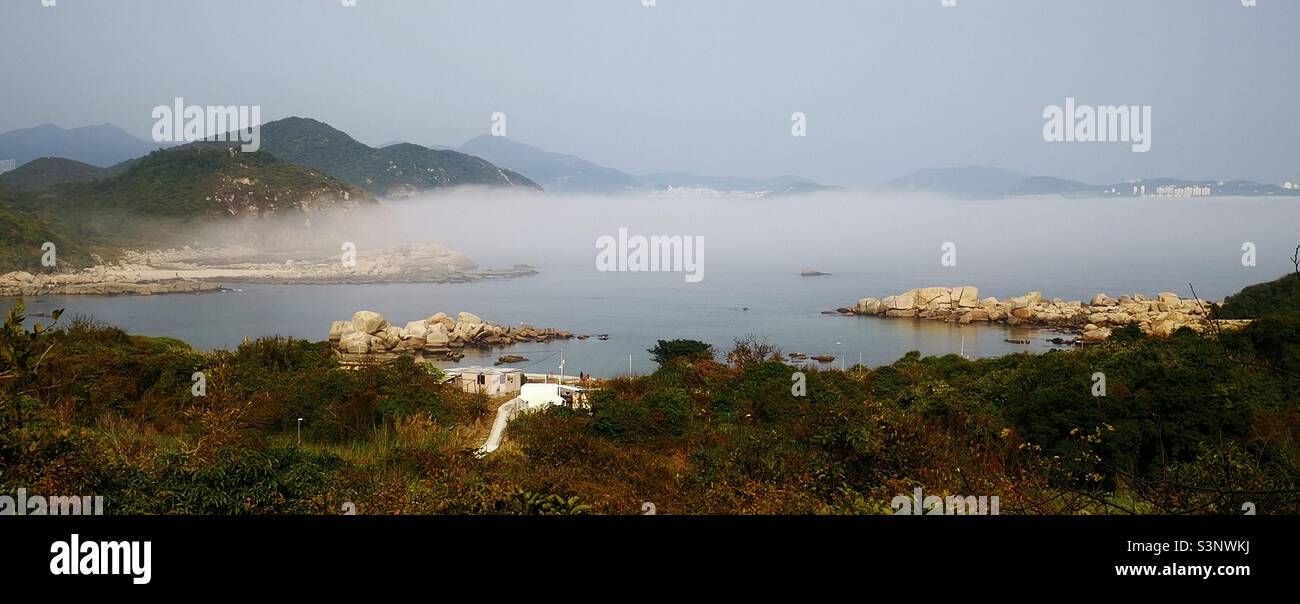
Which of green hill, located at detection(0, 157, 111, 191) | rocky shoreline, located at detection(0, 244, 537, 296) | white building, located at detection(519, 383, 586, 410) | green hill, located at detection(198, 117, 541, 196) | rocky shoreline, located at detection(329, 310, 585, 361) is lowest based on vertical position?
rocky shoreline, located at detection(329, 310, 585, 361)

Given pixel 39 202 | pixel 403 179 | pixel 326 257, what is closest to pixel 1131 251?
pixel 326 257

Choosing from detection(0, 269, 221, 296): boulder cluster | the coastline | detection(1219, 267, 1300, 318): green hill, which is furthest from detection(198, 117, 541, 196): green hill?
detection(1219, 267, 1300, 318): green hill

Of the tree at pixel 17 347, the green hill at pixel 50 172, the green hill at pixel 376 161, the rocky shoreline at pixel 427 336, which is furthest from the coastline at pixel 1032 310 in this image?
the green hill at pixel 50 172

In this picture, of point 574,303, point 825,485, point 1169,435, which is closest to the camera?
point 825,485

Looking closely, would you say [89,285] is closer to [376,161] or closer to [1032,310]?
[1032,310]

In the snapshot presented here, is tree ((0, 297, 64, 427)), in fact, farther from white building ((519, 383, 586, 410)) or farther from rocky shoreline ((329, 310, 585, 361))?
rocky shoreline ((329, 310, 585, 361))

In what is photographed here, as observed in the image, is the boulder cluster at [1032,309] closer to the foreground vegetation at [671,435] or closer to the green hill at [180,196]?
the foreground vegetation at [671,435]
